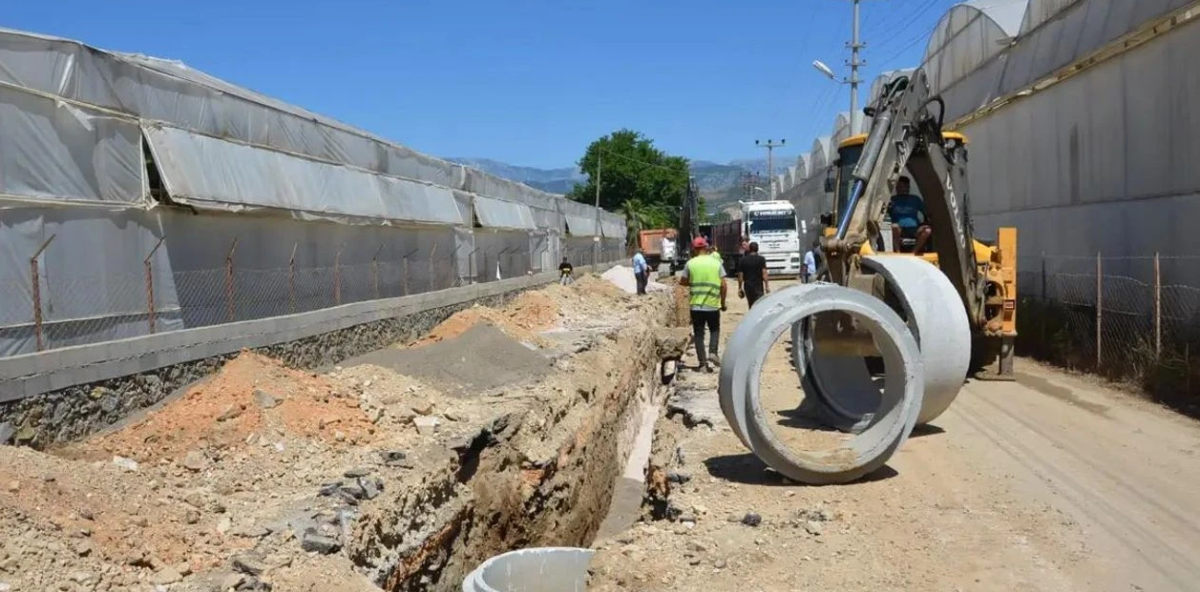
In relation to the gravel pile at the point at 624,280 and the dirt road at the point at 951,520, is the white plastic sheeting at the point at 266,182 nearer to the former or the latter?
the dirt road at the point at 951,520

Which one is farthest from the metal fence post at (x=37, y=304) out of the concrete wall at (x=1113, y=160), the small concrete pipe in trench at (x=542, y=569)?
the concrete wall at (x=1113, y=160)

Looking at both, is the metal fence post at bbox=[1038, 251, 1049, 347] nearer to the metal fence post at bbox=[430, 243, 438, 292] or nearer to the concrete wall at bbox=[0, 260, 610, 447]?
the concrete wall at bbox=[0, 260, 610, 447]

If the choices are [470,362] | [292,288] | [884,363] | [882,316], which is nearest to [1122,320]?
[884,363]

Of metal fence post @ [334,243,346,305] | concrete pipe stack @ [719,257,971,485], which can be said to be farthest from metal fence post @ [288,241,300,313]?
concrete pipe stack @ [719,257,971,485]

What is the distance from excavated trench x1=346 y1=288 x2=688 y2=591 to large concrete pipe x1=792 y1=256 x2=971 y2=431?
7.56ft

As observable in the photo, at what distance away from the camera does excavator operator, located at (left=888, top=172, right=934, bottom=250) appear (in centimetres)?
1252

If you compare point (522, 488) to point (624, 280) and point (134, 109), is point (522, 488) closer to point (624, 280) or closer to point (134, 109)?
point (134, 109)

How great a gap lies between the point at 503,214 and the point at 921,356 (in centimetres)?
2431

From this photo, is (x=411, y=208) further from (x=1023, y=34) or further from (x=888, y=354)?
(x=888, y=354)

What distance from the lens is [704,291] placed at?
42.1 ft

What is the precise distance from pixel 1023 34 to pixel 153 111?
14558 mm

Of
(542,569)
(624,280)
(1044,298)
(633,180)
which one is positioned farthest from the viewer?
(633,180)

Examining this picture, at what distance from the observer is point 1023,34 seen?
1819cm

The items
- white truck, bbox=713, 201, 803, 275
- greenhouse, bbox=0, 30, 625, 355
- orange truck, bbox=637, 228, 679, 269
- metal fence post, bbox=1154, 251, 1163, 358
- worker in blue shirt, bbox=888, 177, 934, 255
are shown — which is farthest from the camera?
orange truck, bbox=637, 228, 679, 269
